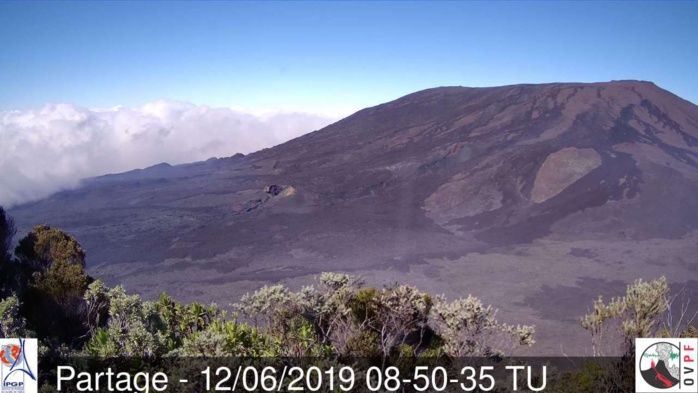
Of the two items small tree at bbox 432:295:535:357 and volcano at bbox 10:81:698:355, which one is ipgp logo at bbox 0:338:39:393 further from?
volcano at bbox 10:81:698:355

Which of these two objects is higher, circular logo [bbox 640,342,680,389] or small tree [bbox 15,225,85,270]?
small tree [bbox 15,225,85,270]

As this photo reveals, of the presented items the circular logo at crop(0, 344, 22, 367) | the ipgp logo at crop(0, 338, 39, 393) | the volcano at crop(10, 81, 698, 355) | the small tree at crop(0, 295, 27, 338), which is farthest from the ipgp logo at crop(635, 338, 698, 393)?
the small tree at crop(0, 295, 27, 338)

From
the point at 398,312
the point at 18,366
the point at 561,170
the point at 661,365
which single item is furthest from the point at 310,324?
the point at 561,170

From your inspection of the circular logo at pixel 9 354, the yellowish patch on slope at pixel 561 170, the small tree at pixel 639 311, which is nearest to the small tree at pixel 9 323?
the circular logo at pixel 9 354

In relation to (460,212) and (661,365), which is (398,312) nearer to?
(661,365)

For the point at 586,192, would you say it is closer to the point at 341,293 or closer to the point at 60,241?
the point at 341,293

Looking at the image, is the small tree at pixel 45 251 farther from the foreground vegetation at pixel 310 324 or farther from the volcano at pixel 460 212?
the volcano at pixel 460 212
